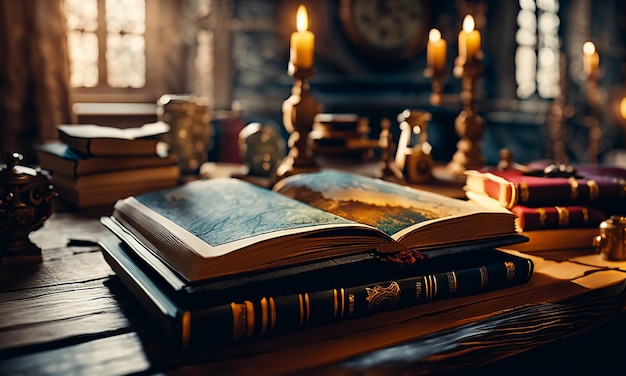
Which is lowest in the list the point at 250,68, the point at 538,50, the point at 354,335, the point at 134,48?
the point at 354,335

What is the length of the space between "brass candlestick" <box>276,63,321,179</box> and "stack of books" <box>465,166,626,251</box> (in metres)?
0.74

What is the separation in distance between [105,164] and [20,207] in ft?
1.85

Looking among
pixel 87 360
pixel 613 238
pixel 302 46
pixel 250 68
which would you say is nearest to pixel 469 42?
pixel 302 46

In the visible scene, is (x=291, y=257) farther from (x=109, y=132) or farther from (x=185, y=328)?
(x=109, y=132)

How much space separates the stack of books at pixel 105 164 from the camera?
166cm

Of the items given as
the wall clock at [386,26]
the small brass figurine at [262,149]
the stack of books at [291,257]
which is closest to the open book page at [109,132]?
the small brass figurine at [262,149]

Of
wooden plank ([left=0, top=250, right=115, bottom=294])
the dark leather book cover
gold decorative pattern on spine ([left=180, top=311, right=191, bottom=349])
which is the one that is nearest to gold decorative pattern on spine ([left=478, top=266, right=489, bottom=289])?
the dark leather book cover

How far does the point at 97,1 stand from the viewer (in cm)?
521

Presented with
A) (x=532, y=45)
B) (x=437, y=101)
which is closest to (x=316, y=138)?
(x=437, y=101)

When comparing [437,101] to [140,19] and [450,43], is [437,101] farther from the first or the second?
[450,43]

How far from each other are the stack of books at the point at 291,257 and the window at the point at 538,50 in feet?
21.1

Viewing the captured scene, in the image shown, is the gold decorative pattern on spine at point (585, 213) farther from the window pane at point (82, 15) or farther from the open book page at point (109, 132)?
the window pane at point (82, 15)

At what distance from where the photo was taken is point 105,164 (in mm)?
1689

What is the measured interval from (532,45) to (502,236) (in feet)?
22.0
